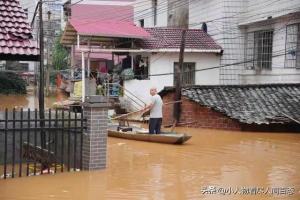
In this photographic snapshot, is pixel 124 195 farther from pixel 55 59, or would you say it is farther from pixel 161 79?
pixel 55 59

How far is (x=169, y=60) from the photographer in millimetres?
26469

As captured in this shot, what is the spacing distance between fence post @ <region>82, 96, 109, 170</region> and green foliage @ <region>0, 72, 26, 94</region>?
2920 cm

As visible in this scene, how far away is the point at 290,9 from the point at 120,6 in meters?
23.0

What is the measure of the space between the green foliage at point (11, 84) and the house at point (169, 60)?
1461 centimetres

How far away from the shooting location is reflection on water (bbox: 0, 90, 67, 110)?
31203 millimetres

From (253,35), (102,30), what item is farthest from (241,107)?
(102,30)

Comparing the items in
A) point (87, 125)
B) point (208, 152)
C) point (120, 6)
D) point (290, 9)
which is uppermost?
point (120, 6)

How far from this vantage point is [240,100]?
19891mm

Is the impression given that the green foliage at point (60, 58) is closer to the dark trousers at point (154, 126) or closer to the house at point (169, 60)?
the house at point (169, 60)

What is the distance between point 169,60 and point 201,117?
23.1ft

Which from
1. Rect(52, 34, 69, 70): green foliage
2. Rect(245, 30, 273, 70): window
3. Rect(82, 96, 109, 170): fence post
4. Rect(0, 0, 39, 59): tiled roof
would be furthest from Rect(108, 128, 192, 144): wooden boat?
Rect(52, 34, 69, 70): green foliage

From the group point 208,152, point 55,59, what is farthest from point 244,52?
point 55,59

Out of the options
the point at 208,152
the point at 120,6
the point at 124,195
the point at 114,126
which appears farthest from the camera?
the point at 120,6

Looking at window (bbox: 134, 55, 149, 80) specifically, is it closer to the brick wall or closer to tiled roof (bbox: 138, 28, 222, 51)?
tiled roof (bbox: 138, 28, 222, 51)
